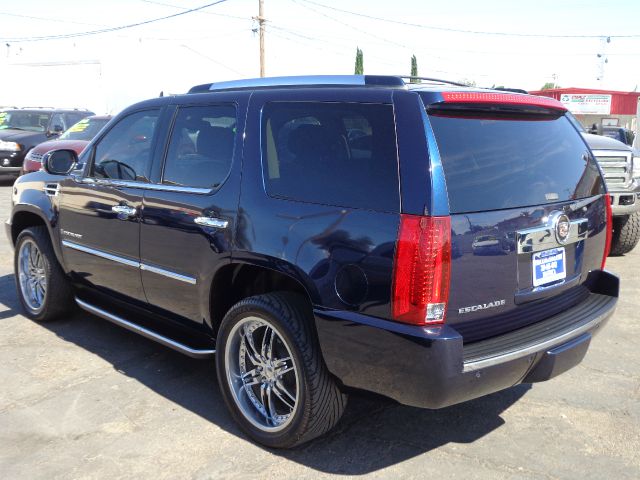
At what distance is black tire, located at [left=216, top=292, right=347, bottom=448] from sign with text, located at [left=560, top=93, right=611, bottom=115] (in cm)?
4599

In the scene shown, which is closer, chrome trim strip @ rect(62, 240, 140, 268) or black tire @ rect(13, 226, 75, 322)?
chrome trim strip @ rect(62, 240, 140, 268)

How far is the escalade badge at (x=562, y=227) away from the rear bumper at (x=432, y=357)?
442mm

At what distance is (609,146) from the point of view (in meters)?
8.35

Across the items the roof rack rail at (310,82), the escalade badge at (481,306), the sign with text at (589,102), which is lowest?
the escalade badge at (481,306)

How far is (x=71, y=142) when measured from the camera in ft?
39.7

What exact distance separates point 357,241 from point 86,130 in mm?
11326

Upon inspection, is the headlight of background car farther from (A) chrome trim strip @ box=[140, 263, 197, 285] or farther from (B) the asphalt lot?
(A) chrome trim strip @ box=[140, 263, 197, 285]

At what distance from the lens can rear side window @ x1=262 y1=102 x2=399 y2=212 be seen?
2.95 meters

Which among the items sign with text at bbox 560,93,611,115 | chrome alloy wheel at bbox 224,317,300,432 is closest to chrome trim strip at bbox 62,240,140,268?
chrome alloy wheel at bbox 224,317,300,432

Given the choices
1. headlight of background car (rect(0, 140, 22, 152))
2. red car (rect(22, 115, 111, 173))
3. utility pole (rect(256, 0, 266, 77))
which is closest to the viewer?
red car (rect(22, 115, 111, 173))

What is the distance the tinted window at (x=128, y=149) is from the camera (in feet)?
14.1

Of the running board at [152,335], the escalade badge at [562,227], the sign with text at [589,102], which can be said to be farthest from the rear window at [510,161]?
the sign with text at [589,102]

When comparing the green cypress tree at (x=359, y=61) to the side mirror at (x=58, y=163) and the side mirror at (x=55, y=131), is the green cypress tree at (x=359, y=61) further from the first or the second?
the side mirror at (x=58, y=163)

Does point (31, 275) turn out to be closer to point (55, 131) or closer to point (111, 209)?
point (111, 209)
